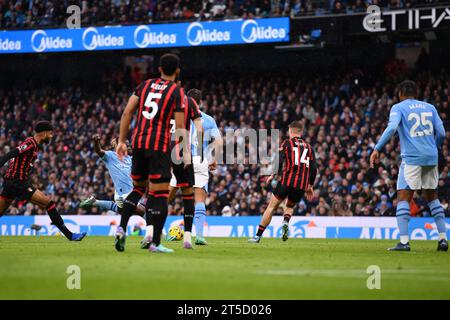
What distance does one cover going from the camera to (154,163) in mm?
9242

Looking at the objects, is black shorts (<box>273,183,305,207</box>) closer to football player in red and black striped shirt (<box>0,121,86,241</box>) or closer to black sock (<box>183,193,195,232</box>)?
football player in red and black striped shirt (<box>0,121,86,241</box>)

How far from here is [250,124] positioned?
29125 millimetres

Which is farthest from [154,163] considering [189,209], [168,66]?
[189,209]

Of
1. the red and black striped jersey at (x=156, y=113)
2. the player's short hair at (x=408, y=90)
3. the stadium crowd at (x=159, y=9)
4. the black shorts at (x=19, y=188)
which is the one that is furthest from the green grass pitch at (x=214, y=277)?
the stadium crowd at (x=159, y=9)

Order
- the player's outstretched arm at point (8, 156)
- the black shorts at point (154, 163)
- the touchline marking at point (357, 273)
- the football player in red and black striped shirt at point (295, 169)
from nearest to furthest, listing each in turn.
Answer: the touchline marking at point (357, 273) → the black shorts at point (154, 163) → the player's outstretched arm at point (8, 156) → the football player in red and black striped shirt at point (295, 169)

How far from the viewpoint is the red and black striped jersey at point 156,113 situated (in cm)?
926

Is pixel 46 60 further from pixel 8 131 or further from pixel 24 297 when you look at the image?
pixel 24 297

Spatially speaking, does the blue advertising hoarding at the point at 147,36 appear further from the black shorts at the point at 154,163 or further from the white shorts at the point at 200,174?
the black shorts at the point at 154,163

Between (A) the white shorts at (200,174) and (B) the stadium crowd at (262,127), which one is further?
(B) the stadium crowd at (262,127)

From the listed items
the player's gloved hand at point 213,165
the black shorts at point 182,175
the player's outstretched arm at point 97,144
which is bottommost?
the black shorts at point 182,175

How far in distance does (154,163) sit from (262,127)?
19073 mm

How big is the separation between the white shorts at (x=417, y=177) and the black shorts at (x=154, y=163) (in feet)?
13.2

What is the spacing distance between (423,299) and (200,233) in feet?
25.1
